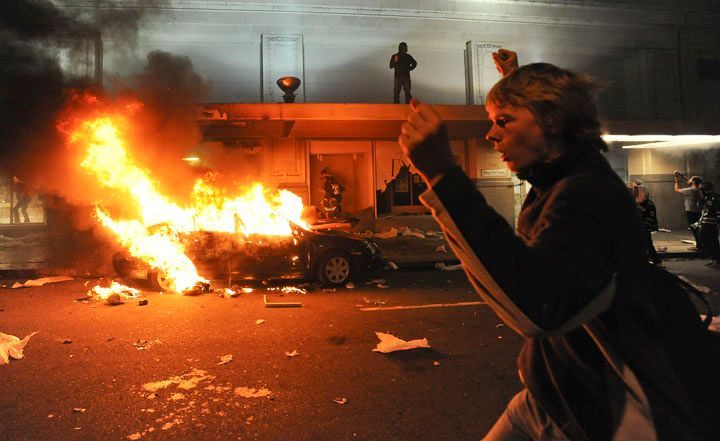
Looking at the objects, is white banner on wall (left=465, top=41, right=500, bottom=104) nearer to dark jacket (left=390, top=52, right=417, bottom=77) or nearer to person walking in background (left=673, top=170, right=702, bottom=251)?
dark jacket (left=390, top=52, right=417, bottom=77)

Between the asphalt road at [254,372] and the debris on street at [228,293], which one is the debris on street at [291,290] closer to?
the debris on street at [228,293]

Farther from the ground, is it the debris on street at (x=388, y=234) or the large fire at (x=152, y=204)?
the large fire at (x=152, y=204)

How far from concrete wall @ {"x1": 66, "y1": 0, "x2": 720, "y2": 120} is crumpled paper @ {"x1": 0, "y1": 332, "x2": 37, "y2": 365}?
450 inches

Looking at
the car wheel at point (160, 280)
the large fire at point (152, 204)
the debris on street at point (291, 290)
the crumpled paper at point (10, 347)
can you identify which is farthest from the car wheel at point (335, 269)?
the crumpled paper at point (10, 347)

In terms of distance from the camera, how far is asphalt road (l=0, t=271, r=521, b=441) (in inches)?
149

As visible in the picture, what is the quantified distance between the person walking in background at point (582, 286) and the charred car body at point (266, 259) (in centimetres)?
842

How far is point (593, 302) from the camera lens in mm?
1036

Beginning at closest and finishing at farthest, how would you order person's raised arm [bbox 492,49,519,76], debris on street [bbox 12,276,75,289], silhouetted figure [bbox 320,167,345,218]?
person's raised arm [bbox 492,49,519,76]
debris on street [bbox 12,276,75,289]
silhouetted figure [bbox 320,167,345,218]

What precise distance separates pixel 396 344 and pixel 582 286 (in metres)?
4.75

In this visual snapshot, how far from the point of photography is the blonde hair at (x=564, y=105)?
129 cm

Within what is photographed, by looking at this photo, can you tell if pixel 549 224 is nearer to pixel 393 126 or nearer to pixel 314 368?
pixel 314 368

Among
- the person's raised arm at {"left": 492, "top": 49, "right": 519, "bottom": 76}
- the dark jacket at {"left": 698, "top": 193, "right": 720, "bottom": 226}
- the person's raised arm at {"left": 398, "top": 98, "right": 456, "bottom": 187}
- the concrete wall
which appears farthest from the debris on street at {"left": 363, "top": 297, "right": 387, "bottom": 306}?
the concrete wall

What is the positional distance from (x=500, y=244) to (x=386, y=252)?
12657 millimetres

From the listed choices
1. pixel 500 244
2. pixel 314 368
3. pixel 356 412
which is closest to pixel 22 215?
pixel 314 368
